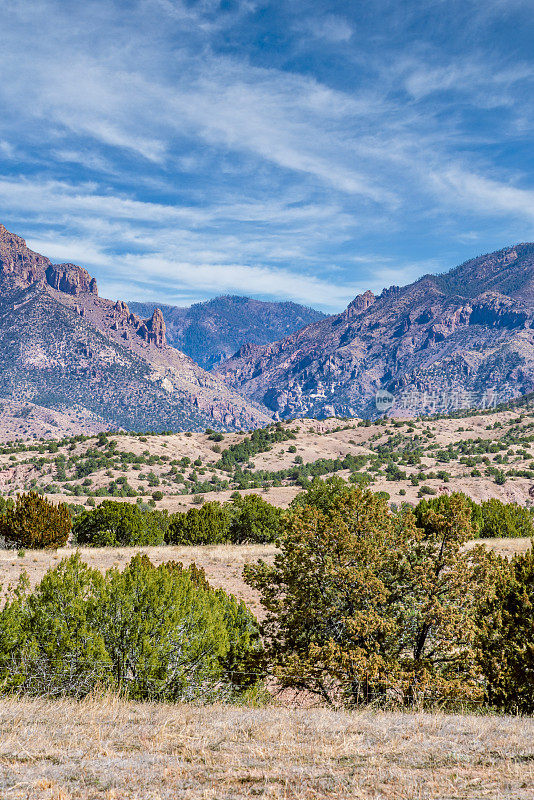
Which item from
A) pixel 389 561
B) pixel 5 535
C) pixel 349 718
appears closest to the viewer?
pixel 349 718

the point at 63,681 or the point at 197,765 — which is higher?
the point at 197,765

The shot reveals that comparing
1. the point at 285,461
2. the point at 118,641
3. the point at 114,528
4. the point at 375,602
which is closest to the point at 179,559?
the point at 114,528

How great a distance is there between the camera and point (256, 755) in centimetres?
605

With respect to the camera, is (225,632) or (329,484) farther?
(329,484)

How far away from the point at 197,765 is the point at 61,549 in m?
27.0

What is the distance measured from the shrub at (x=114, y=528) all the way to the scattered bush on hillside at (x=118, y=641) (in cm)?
2389

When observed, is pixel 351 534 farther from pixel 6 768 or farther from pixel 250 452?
pixel 250 452

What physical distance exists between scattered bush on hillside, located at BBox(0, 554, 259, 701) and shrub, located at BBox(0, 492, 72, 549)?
1939cm

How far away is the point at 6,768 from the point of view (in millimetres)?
5336

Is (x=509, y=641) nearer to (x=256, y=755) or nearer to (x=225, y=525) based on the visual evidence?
(x=256, y=755)

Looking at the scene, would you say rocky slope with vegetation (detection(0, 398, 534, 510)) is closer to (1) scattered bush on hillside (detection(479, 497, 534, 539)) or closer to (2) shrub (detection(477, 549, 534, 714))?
(1) scattered bush on hillside (detection(479, 497, 534, 539))

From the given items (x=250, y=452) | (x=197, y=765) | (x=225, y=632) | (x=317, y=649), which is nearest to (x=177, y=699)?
(x=225, y=632)

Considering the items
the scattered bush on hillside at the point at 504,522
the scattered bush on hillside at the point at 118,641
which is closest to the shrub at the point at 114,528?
the scattered bush on hillside at the point at 504,522

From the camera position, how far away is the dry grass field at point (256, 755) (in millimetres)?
4980
